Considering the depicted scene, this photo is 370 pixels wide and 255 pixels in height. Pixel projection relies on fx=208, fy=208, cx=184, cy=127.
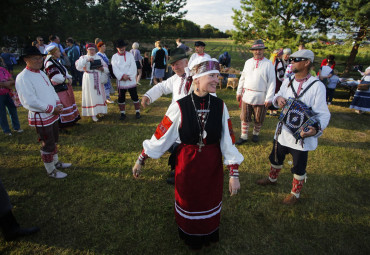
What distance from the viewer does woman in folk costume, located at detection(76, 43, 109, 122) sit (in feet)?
20.2

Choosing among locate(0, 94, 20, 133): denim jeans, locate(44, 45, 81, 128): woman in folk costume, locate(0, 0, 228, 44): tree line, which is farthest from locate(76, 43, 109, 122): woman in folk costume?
locate(0, 0, 228, 44): tree line

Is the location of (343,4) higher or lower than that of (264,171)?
higher

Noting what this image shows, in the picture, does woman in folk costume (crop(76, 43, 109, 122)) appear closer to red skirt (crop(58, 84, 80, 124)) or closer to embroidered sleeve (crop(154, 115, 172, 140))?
red skirt (crop(58, 84, 80, 124))

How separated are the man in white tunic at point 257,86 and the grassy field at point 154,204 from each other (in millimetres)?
891

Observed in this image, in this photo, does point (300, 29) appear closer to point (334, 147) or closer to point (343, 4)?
point (343, 4)

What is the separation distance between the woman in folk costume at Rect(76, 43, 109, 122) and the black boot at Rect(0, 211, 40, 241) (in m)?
4.20

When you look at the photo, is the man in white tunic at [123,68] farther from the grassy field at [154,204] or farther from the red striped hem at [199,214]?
the red striped hem at [199,214]

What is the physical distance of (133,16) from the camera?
1988cm

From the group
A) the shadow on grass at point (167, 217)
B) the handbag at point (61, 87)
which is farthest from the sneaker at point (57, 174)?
the handbag at point (61, 87)

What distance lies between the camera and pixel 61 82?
5145 millimetres

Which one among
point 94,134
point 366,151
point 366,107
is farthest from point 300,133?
point 366,107

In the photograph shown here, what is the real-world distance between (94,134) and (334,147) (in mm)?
6504

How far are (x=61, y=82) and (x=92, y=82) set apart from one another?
1296 millimetres

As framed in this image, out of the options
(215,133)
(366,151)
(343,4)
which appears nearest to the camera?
(215,133)
